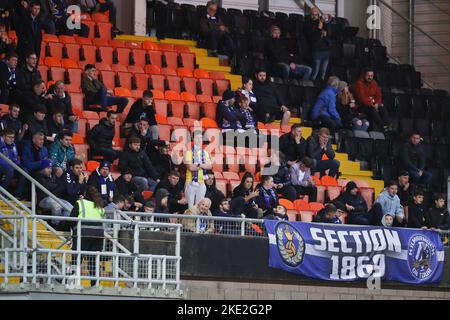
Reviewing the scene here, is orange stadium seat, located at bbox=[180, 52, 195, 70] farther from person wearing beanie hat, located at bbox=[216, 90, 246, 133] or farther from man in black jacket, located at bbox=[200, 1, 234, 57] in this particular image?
person wearing beanie hat, located at bbox=[216, 90, 246, 133]

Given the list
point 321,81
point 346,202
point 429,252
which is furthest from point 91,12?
point 429,252

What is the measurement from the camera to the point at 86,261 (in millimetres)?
16844

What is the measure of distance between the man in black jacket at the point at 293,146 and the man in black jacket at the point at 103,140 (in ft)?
9.06

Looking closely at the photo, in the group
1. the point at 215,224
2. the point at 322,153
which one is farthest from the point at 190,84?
the point at 215,224

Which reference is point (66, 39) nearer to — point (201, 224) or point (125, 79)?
point (125, 79)

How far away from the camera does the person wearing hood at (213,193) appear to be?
19625 millimetres

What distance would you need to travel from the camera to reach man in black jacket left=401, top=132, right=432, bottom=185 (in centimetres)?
2286

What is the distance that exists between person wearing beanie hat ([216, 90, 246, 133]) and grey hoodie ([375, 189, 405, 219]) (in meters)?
2.37

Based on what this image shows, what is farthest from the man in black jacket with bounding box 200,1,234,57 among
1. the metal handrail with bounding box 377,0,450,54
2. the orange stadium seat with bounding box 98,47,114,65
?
the metal handrail with bounding box 377,0,450,54

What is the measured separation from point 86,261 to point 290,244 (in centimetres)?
337

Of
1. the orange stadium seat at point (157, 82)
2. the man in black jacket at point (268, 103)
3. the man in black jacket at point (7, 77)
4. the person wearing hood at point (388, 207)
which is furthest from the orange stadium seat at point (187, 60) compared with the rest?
the person wearing hood at point (388, 207)

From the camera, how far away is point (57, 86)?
2017cm

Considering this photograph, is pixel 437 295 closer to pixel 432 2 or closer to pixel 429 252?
pixel 429 252

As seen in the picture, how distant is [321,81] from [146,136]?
16.0 feet
